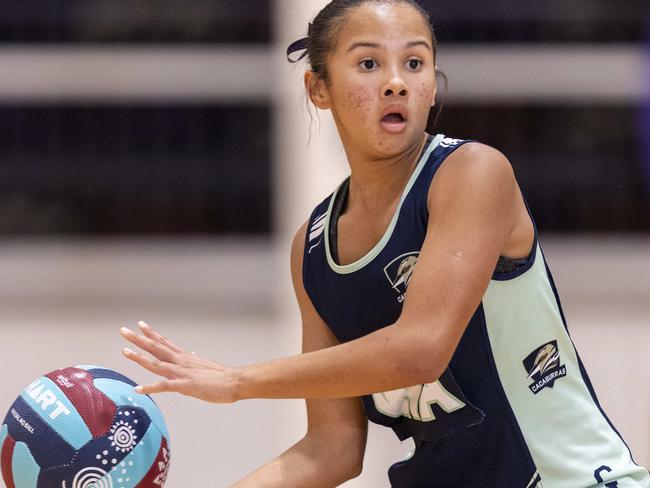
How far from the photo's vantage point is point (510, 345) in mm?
2449

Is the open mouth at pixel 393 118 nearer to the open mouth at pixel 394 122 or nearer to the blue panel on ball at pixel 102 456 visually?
the open mouth at pixel 394 122

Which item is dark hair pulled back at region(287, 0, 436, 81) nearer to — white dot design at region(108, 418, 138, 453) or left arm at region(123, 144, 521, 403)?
left arm at region(123, 144, 521, 403)

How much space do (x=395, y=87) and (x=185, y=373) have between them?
0.68 meters

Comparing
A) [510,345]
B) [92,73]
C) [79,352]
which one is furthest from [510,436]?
[92,73]

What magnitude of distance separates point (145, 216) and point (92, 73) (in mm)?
1033

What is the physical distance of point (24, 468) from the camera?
254cm

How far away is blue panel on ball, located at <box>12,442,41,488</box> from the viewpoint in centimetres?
253

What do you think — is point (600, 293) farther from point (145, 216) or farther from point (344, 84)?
point (344, 84)

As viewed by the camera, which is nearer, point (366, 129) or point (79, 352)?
point (366, 129)

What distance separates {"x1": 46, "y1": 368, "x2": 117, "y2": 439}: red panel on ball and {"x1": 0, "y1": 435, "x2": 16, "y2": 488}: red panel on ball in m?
0.15

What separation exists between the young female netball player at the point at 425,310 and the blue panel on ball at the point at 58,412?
0.28 m

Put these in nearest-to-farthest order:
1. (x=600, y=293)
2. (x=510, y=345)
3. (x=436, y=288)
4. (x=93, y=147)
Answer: (x=436, y=288) → (x=510, y=345) → (x=600, y=293) → (x=93, y=147)

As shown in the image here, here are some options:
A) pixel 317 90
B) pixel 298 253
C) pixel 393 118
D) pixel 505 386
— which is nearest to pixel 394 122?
pixel 393 118

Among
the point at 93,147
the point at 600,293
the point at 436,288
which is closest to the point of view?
the point at 436,288
